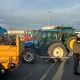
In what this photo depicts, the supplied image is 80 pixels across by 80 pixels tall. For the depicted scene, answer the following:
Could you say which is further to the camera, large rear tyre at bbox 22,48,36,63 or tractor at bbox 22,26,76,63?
tractor at bbox 22,26,76,63

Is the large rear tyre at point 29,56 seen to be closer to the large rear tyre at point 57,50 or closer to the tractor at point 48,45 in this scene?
the tractor at point 48,45

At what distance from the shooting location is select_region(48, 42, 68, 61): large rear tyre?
19.5 m

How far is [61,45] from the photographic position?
19.7 m

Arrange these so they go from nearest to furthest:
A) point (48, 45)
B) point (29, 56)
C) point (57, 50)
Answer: point (29, 56), point (57, 50), point (48, 45)

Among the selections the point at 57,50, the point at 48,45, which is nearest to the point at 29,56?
the point at 48,45

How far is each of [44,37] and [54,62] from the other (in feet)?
6.90

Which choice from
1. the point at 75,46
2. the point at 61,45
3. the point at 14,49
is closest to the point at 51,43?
the point at 61,45

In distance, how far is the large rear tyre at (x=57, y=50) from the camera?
19.5 metres

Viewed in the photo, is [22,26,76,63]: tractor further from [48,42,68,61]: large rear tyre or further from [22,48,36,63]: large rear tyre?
[22,48,36,63]: large rear tyre

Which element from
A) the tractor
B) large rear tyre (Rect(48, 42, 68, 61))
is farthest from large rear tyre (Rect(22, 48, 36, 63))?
large rear tyre (Rect(48, 42, 68, 61))

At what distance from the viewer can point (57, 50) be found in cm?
1969

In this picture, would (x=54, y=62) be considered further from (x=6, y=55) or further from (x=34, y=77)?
(x=6, y=55)

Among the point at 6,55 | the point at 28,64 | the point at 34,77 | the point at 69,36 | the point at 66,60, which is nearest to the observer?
the point at 6,55

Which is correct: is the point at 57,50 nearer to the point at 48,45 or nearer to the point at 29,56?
the point at 48,45
